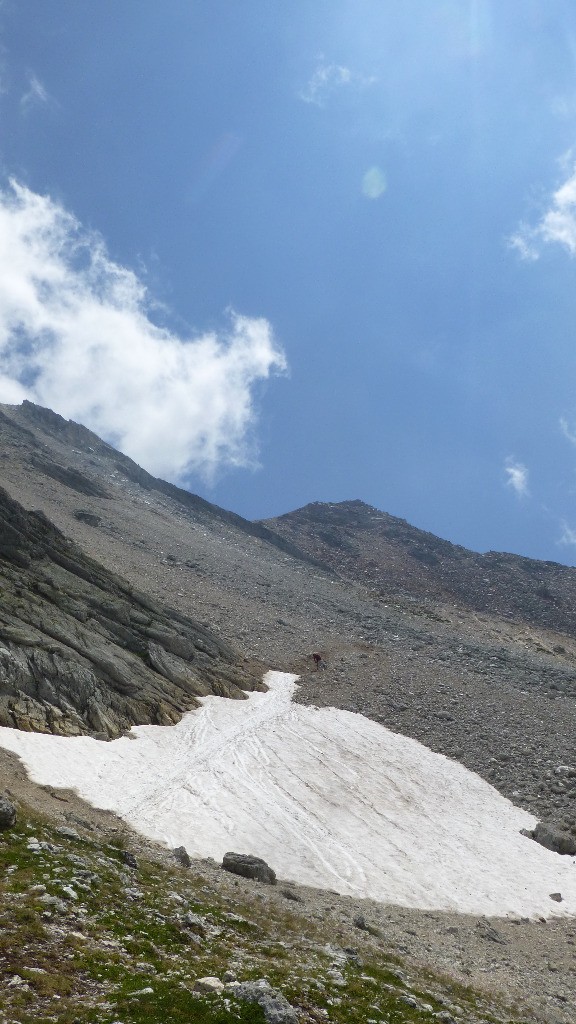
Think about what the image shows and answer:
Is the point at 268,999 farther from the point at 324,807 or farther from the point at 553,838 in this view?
the point at 553,838

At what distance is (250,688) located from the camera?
44.8 metres

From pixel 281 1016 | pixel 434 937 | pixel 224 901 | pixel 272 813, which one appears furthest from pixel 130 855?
pixel 272 813

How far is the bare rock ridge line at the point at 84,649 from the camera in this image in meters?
28.9

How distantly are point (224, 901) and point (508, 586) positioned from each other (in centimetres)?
11612

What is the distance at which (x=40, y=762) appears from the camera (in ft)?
78.0

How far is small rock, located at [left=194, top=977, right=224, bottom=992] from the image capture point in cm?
941

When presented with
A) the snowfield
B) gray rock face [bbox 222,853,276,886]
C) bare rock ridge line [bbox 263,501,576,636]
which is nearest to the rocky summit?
gray rock face [bbox 222,853,276,886]

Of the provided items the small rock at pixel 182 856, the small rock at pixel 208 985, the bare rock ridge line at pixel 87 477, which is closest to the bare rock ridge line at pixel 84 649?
the small rock at pixel 182 856

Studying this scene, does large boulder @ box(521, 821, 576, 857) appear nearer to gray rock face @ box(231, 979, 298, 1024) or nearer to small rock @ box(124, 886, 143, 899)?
small rock @ box(124, 886, 143, 899)

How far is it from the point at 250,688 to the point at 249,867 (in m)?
25.7

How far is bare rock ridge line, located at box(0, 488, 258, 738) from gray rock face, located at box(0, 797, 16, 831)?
13.1 m

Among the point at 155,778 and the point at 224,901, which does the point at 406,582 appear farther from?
the point at 224,901

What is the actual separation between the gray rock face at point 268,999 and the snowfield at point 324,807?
1184cm

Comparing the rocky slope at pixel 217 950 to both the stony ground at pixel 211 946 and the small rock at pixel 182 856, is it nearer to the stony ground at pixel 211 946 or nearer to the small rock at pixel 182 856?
the stony ground at pixel 211 946
